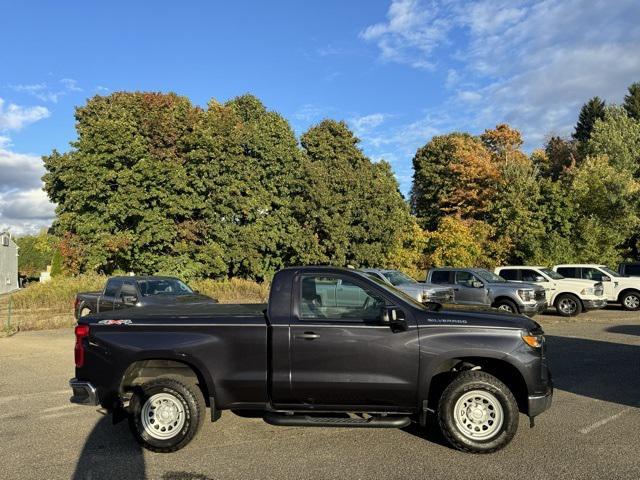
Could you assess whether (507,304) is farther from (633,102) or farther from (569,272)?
(633,102)

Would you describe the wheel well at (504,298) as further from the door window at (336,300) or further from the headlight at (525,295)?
the door window at (336,300)

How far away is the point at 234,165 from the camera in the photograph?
28625 mm

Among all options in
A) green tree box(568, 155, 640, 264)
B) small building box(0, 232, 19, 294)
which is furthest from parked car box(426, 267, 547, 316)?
small building box(0, 232, 19, 294)

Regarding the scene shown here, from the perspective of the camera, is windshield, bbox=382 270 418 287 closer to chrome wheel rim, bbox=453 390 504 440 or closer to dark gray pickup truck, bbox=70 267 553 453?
dark gray pickup truck, bbox=70 267 553 453

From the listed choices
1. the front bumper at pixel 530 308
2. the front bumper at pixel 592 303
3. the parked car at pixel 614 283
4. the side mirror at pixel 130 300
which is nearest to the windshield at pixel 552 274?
the parked car at pixel 614 283

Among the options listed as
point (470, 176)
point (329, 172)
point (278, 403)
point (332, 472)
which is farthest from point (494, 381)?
point (470, 176)

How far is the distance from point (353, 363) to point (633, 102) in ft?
201

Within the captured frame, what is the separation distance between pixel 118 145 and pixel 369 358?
23.8m

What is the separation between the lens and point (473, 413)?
5402 mm

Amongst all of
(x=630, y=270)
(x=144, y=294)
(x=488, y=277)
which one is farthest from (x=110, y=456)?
(x=630, y=270)

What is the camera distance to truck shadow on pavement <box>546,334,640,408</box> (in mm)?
7664

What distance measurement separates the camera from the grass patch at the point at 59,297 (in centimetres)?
1805

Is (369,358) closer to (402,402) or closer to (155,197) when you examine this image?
(402,402)

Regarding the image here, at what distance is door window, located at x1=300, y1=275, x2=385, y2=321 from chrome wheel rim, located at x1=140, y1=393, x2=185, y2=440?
1597mm
